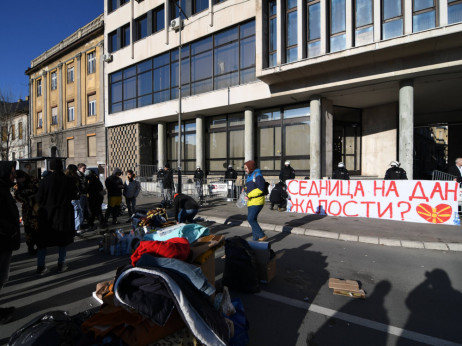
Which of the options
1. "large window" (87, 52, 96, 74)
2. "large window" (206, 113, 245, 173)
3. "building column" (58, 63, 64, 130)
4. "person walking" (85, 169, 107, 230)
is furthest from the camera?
"building column" (58, 63, 64, 130)

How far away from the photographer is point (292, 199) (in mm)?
10062

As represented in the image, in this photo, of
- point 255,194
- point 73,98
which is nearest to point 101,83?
point 73,98

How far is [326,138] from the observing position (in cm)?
1370

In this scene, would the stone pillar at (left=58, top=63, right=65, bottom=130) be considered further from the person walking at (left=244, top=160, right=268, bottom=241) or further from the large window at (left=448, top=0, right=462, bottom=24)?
the large window at (left=448, top=0, right=462, bottom=24)

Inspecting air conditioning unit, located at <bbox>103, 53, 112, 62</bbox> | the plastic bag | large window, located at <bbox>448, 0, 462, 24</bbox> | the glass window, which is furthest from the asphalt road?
air conditioning unit, located at <bbox>103, 53, 112, 62</bbox>

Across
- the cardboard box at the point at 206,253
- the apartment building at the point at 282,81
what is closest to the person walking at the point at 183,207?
the cardboard box at the point at 206,253

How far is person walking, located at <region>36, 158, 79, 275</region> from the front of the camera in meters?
4.39

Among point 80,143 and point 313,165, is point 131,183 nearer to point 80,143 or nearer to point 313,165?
point 313,165

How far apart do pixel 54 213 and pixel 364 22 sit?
495 inches

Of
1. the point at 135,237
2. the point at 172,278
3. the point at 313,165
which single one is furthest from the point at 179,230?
the point at 313,165

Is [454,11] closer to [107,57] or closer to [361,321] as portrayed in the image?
[361,321]

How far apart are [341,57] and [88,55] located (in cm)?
2251

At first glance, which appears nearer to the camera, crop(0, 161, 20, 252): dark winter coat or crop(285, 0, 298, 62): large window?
crop(0, 161, 20, 252): dark winter coat

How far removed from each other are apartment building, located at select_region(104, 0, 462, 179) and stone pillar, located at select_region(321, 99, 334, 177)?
0.05 meters
